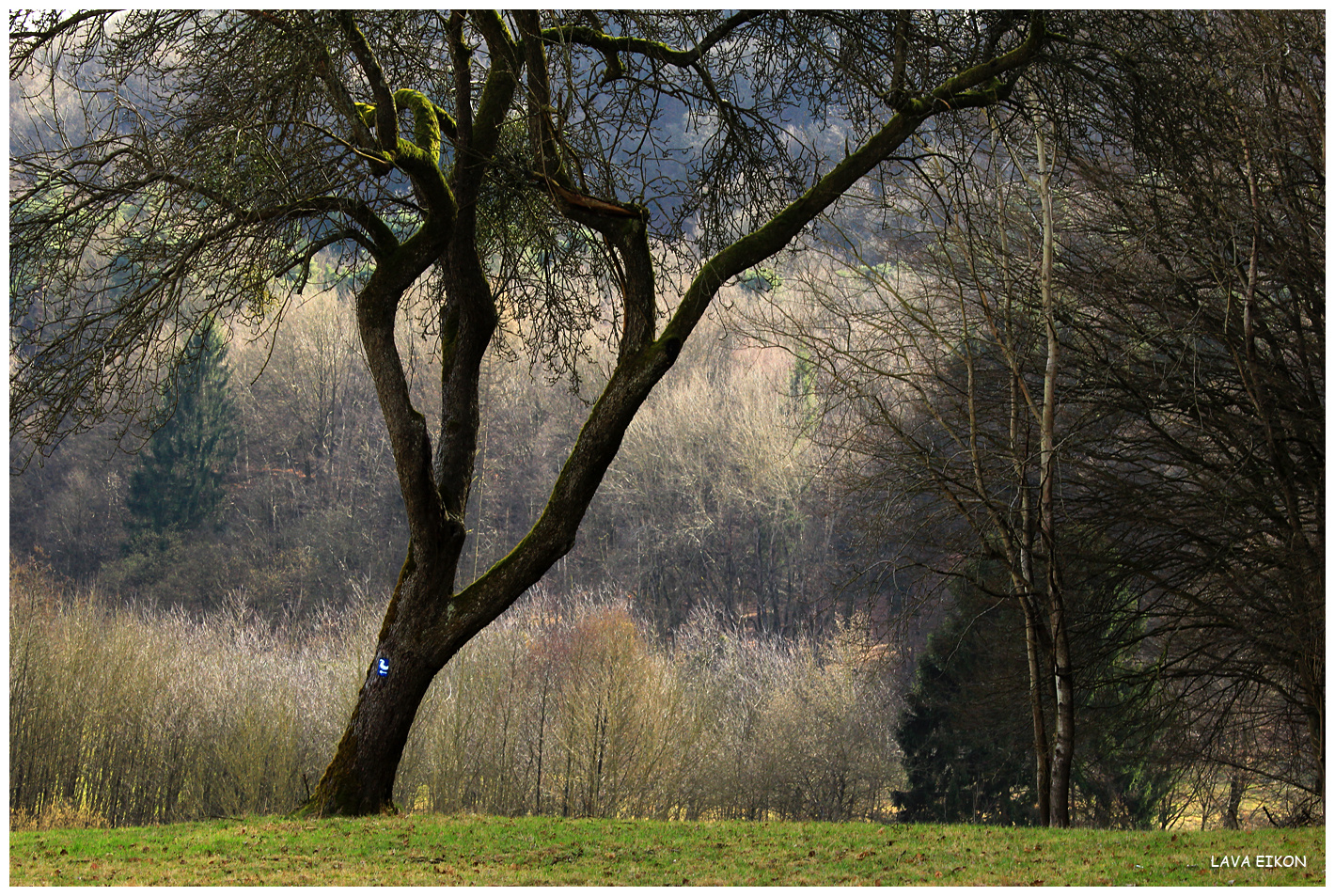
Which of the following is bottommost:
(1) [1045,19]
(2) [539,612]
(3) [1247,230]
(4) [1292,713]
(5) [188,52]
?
(4) [1292,713]

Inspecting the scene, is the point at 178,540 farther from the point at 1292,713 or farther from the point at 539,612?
the point at 1292,713

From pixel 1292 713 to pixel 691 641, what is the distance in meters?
18.9

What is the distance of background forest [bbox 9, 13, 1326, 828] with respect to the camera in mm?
8070

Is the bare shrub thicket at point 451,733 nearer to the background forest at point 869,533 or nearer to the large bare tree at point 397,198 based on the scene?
the background forest at point 869,533

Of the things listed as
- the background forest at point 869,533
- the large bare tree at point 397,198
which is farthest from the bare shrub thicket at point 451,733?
the large bare tree at point 397,198

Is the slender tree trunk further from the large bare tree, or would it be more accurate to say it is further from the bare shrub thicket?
the bare shrub thicket

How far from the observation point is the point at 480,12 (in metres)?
6.89

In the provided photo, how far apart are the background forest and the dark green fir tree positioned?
110 mm

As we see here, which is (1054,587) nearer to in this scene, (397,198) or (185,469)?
(397,198)

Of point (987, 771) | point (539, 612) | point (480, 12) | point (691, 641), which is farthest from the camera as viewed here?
point (691, 641)

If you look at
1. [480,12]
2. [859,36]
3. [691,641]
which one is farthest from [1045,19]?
[691,641]

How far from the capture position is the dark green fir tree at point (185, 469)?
3070 centimetres

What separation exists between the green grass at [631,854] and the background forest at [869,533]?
228 cm

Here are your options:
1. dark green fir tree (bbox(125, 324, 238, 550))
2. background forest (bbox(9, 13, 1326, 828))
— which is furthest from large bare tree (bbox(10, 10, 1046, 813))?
dark green fir tree (bbox(125, 324, 238, 550))
